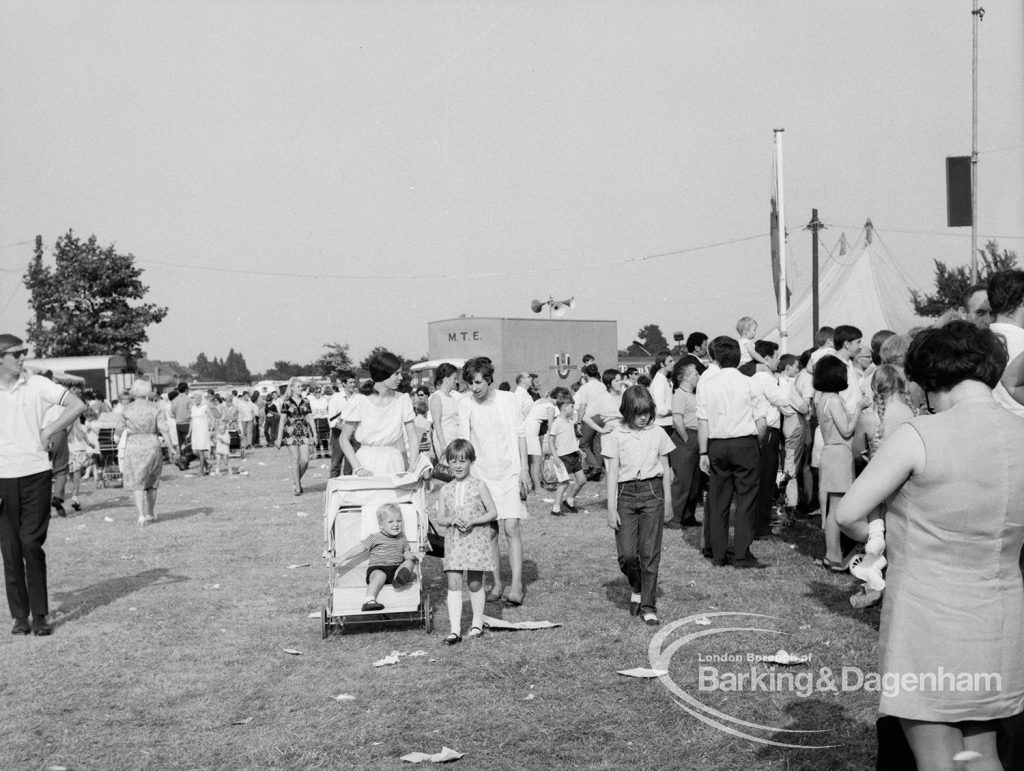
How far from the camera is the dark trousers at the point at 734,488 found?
941 centimetres

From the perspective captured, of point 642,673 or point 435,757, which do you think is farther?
point 642,673

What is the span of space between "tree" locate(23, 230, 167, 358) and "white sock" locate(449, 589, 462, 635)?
43.9 metres

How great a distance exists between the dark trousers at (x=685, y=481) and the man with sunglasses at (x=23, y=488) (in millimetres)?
7025

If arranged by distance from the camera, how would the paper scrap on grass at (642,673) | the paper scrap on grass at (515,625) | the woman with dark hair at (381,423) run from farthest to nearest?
the woman with dark hair at (381,423) → the paper scrap on grass at (515,625) → the paper scrap on grass at (642,673)

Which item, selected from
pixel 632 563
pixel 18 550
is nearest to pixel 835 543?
pixel 632 563

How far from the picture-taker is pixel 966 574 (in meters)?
2.98

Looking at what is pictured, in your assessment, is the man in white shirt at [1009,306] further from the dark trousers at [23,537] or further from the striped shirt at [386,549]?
the dark trousers at [23,537]

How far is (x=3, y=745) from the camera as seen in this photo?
5328mm

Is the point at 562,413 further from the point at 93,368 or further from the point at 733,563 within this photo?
the point at 93,368

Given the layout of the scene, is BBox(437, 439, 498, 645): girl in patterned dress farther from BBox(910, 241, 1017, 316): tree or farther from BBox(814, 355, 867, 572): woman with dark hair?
BBox(910, 241, 1017, 316): tree

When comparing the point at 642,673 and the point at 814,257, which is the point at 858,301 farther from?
the point at 642,673

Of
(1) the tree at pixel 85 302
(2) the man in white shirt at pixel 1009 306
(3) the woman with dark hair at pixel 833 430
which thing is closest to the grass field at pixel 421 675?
(3) the woman with dark hair at pixel 833 430

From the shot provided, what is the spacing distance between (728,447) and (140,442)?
29.5ft

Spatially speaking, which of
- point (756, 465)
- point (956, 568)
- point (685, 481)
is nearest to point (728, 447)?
point (756, 465)
